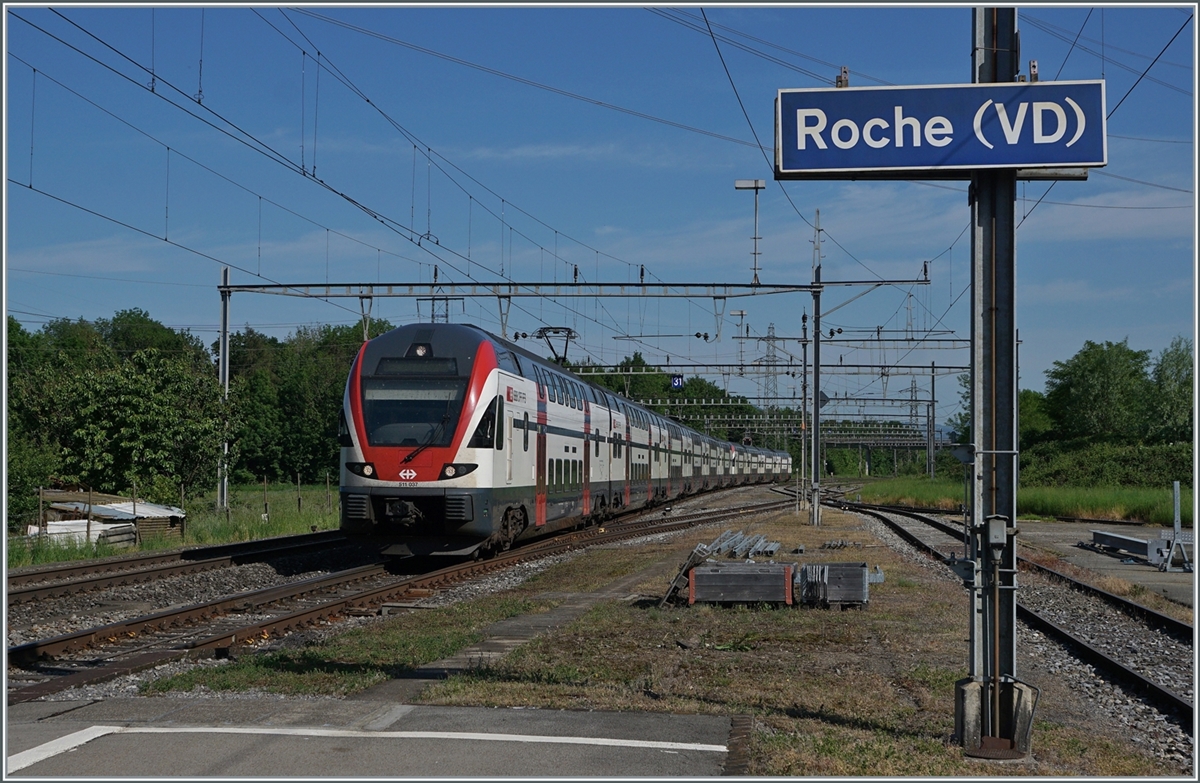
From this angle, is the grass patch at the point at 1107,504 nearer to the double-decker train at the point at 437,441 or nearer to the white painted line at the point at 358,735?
the double-decker train at the point at 437,441

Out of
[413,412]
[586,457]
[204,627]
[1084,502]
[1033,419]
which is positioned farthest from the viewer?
[1033,419]

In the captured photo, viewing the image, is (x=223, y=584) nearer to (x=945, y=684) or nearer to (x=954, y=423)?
(x=945, y=684)

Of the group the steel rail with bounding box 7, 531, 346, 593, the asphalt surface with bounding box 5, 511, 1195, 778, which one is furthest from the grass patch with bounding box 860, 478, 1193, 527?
the asphalt surface with bounding box 5, 511, 1195, 778

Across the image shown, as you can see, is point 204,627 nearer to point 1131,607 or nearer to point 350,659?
point 350,659

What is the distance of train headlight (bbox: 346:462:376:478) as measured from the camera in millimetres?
17828

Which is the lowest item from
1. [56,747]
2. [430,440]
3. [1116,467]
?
[56,747]

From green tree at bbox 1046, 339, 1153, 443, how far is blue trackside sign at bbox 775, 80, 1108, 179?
69.6 meters

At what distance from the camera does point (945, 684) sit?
9031mm

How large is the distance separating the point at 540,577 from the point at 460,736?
11.4 m

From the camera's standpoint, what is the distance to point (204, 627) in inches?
497

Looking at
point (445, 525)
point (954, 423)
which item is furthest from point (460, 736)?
point (954, 423)

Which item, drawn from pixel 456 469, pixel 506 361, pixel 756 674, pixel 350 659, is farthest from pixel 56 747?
pixel 506 361

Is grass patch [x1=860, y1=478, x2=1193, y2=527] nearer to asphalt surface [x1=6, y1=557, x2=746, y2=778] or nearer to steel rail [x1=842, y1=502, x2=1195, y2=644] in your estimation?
steel rail [x1=842, y1=502, x2=1195, y2=644]

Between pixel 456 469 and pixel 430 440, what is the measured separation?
1.99 feet
